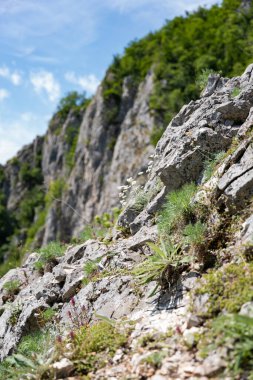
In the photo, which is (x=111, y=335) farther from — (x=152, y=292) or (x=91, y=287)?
(x=91, y=287)

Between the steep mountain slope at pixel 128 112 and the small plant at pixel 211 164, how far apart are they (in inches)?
1177

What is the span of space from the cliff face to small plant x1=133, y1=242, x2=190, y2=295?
31.0 meters

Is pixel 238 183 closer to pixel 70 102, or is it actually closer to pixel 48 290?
pixel 48 290

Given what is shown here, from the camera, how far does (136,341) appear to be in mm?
5426

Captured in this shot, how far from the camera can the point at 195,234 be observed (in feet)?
21.3

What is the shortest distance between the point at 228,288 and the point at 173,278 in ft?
4.50

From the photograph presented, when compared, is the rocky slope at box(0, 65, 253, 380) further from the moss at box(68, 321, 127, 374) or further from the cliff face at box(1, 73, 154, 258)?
the cliff face at box(1, 73, 154, 258)

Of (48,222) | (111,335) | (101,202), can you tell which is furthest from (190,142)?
(48,222)

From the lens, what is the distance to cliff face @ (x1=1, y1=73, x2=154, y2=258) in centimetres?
5550

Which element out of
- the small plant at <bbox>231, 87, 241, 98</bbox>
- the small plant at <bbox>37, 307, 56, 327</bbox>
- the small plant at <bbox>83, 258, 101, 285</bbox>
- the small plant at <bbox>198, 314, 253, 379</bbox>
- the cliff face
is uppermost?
the cliff face

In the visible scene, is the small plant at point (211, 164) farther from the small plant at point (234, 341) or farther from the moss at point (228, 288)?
the small plant at point (234, 341)

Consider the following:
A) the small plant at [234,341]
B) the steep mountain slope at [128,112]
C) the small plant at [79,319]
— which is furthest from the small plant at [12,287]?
the steep mountain slope at [128,112]

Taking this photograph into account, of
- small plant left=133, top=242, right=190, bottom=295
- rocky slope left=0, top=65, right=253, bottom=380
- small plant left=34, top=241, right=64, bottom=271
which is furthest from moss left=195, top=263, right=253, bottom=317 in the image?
small plant left=34, top=241, right=64, bottom=271

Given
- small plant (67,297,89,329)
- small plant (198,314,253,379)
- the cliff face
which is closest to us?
small plant (198,314,253,379)
